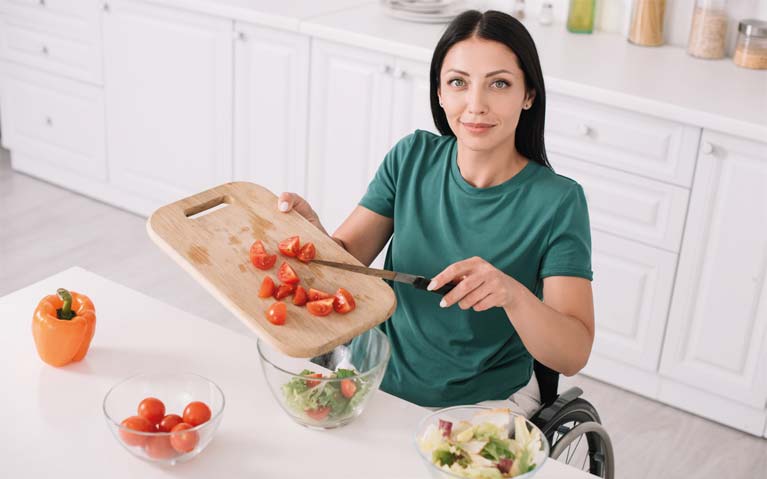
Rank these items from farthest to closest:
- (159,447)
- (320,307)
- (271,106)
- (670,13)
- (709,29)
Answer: (271,106) < (670,13) < (709,29) < (320,307) < (159,447)

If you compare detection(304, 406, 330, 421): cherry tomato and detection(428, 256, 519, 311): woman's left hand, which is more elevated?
detection(428, 256, 519, 311): woman's left hand

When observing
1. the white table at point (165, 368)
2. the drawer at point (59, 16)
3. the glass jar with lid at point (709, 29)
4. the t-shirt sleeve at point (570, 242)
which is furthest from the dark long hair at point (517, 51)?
the drawer at point (59, 16)

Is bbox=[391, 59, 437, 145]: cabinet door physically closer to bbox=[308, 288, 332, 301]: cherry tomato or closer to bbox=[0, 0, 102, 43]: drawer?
bbox=[0, 0, 102, 43]: drawer

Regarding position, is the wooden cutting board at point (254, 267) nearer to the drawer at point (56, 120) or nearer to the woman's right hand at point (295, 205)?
the woman's right hand at point (295, 205)

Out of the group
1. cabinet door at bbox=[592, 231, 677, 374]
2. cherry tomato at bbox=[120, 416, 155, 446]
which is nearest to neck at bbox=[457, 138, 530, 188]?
cherry tomato at bbox=[120, 416, 155, 446]

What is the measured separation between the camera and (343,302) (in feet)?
5.02

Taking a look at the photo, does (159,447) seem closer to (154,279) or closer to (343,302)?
(343,302)

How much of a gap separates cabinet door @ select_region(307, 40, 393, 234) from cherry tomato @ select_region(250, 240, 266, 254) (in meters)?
1.48

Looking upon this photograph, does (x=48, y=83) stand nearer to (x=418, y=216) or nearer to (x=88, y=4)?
(x=88, y=4)

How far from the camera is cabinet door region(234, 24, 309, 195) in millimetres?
3221

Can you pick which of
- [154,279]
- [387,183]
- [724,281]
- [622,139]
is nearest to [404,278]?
[387,183]

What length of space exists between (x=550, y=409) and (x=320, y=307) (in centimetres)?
50

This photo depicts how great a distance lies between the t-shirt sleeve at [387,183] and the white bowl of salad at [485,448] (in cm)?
68

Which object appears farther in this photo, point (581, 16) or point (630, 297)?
point (581, 16)
